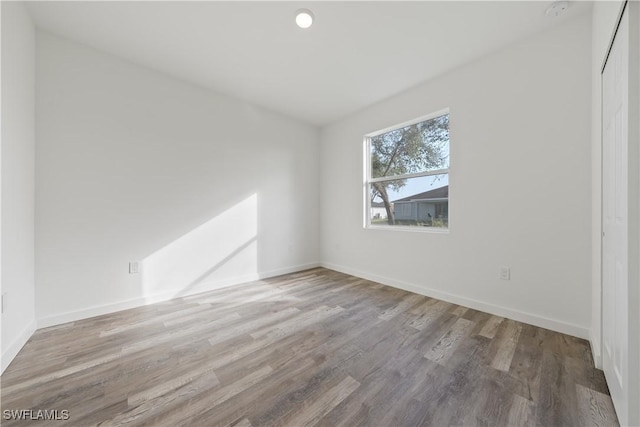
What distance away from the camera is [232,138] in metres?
3.21

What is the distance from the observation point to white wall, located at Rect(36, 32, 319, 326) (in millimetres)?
2084

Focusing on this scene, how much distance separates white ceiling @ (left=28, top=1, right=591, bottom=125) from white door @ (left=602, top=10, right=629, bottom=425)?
103cm

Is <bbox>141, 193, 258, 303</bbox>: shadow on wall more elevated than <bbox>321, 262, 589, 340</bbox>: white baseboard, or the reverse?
<bbox>141, 193, 258, 303</bbox>: shadow on wall

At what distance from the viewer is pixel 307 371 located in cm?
148

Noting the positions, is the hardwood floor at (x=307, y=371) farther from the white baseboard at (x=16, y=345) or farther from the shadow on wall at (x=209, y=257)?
the shadow on wall at (x=209, y=257)

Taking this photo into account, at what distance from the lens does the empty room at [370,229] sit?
124cm

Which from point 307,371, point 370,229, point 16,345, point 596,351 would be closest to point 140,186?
point 16,345

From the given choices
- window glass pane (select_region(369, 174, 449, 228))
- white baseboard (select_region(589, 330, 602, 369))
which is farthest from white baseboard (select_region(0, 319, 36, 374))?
white baseboard (select_region(589, 330, 602, 369))

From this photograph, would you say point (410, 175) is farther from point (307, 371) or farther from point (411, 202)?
point (307, 371)

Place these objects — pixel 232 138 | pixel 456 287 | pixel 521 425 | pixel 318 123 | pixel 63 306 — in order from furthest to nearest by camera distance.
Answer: pixel 318 123, pixel 232 138, pixel 456 287, pixel 63 306, pixel 521 425

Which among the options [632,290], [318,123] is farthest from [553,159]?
[318,123]

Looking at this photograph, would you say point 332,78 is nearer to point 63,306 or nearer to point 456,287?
point 456,287

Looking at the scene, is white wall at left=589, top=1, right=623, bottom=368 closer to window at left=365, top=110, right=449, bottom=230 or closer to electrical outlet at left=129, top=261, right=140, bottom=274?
window at left=365, top=110, right=449, bottom=230

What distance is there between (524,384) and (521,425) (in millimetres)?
354
